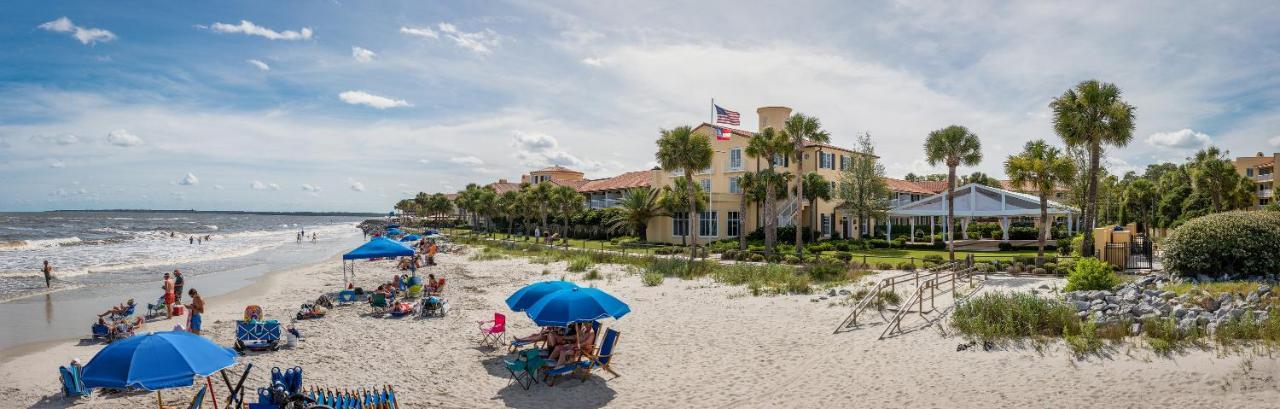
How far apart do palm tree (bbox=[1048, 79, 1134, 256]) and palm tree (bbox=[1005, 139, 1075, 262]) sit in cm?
87

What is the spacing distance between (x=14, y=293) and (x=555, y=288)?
24.1 meters

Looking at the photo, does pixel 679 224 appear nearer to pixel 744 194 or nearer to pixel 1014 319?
pixel 744 194

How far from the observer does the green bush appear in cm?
1683

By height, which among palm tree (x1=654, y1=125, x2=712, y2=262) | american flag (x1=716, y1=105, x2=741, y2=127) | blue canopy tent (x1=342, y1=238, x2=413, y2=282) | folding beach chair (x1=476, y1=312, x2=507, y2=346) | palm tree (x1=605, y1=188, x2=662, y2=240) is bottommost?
folding beach chair (x1=476, y1=312, x2=507, y2=346)

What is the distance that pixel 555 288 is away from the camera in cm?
1225

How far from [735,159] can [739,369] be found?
34.9 meters

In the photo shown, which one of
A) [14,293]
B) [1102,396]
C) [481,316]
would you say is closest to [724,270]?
[481,316]

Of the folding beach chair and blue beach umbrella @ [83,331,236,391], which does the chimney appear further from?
blue beach umbrella @ [83,331,236,391]

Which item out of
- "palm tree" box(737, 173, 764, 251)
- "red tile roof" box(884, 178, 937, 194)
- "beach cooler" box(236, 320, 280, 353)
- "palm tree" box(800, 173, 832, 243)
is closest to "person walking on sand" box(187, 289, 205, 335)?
"beach cooler" box(236, 320, 280, 353)

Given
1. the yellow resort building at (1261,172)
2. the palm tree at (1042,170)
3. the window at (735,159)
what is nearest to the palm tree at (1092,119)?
the palm tree at (1042,170)

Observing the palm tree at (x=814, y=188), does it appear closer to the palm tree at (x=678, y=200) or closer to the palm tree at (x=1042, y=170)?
the palm tree at (x=678, y=200)

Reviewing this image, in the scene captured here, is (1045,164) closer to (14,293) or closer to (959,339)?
(959,339)

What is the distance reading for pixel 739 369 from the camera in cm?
1205

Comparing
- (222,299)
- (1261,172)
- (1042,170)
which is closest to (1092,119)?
(1042,170)
